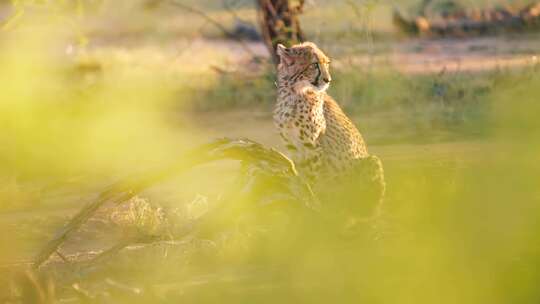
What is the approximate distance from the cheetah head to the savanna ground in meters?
0.80

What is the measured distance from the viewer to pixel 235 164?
990 cm

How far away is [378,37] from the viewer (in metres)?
14.2

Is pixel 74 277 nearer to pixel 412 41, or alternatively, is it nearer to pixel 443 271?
pixel 443 271

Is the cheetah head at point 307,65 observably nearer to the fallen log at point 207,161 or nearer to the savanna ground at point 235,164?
the fallen log at point 207,161

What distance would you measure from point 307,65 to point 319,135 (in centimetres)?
40

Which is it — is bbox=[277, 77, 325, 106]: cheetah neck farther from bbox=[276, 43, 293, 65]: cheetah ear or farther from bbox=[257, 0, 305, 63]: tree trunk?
bbox=[257, 0, 305, 63]: tree trunk

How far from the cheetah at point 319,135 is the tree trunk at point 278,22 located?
3.68 meters

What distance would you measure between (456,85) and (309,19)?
10.8 ft

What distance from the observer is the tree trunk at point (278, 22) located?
11656mm

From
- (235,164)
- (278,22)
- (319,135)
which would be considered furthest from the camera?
(278,22)

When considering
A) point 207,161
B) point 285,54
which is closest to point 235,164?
point 285,54

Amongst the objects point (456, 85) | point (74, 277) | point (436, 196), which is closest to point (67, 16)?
point (456, 85)

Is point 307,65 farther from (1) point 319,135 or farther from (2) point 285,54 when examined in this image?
(1) point 319,135

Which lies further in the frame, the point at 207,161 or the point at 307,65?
the point at 307,65
